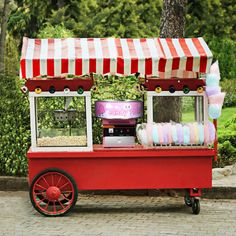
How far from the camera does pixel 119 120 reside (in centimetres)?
911

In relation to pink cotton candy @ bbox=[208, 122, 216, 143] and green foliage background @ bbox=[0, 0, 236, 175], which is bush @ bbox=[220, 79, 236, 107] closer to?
green foliage background @ bbox=[0, 0, 236, 175]

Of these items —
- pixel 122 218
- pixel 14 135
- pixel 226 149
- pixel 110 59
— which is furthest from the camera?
pixel 226 149

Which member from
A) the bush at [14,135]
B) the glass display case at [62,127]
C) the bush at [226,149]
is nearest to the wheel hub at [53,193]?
the glass display case at [62,127]

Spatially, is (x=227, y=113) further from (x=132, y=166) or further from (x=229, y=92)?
(x=132, y=166)

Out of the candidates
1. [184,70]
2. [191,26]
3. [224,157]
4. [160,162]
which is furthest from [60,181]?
[191,26]

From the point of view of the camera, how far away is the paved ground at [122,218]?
8.05 m

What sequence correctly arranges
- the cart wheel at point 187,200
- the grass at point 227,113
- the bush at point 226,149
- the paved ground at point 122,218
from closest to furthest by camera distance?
1. the paved ground at point 122,218
2. the cart wheel at point 187,200
3. the bush at point 226,149
4. the grass at point 227,113

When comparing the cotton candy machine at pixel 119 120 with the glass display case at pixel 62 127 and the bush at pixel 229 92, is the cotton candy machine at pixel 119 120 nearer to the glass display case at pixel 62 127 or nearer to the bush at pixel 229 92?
the glass display case at pixel 62 127

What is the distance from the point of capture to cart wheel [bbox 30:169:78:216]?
898cm

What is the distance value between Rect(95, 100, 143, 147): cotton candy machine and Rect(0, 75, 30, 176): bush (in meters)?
2.24

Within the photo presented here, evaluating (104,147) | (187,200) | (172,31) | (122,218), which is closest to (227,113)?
(172,31)

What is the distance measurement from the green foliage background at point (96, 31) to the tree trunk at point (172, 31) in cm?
44

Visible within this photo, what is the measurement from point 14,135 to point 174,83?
3126 mm

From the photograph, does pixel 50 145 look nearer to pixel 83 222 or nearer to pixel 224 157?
pixel 83 222
